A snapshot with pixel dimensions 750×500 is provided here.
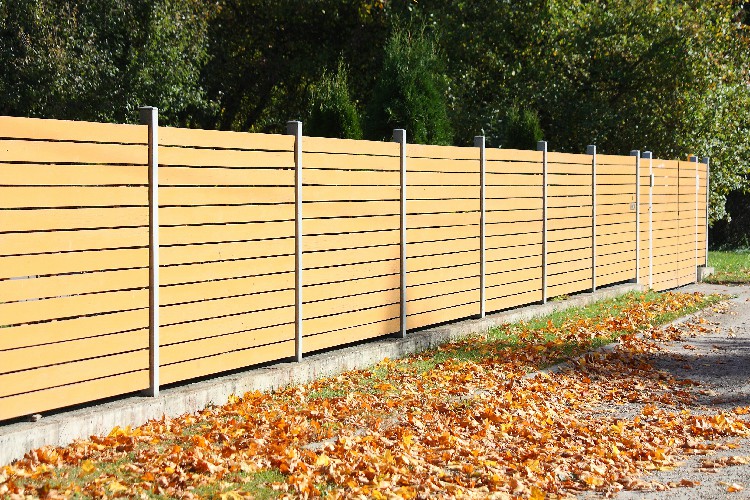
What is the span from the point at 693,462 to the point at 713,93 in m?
17.5

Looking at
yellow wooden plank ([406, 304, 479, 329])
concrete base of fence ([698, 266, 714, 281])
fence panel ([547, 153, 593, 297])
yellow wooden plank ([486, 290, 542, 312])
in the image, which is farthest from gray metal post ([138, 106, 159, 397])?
concrete base of fence ([698, 266, 714, 281])

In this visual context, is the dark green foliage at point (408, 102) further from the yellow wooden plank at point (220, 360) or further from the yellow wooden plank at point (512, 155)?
the yellow wooden plank at point (220, 360)

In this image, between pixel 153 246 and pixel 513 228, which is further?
pixel 513 228

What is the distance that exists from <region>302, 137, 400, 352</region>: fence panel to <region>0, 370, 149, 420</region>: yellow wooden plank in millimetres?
2149

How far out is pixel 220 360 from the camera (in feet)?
26.4

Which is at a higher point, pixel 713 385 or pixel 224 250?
pixel 224 250

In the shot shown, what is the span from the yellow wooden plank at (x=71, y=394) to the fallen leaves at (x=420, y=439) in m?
0.33

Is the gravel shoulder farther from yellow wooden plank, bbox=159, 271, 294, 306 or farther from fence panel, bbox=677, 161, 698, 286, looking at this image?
yellow wooden plank, bbox=159, 271, 294, 306

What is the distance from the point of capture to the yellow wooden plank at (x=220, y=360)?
7570 millimetres

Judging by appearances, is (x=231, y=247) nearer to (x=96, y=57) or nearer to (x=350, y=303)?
(x=350, y=303)

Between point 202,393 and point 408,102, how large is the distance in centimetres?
644

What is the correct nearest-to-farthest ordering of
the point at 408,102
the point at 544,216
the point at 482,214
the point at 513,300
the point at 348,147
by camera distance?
the point at 348,147
the point at 482,214
the point at 513,300
the point at 408,102
the point at 544,216

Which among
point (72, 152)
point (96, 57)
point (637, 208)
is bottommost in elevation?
point (637, 208)

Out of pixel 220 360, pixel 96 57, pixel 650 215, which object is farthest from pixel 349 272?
pixel 96 57
